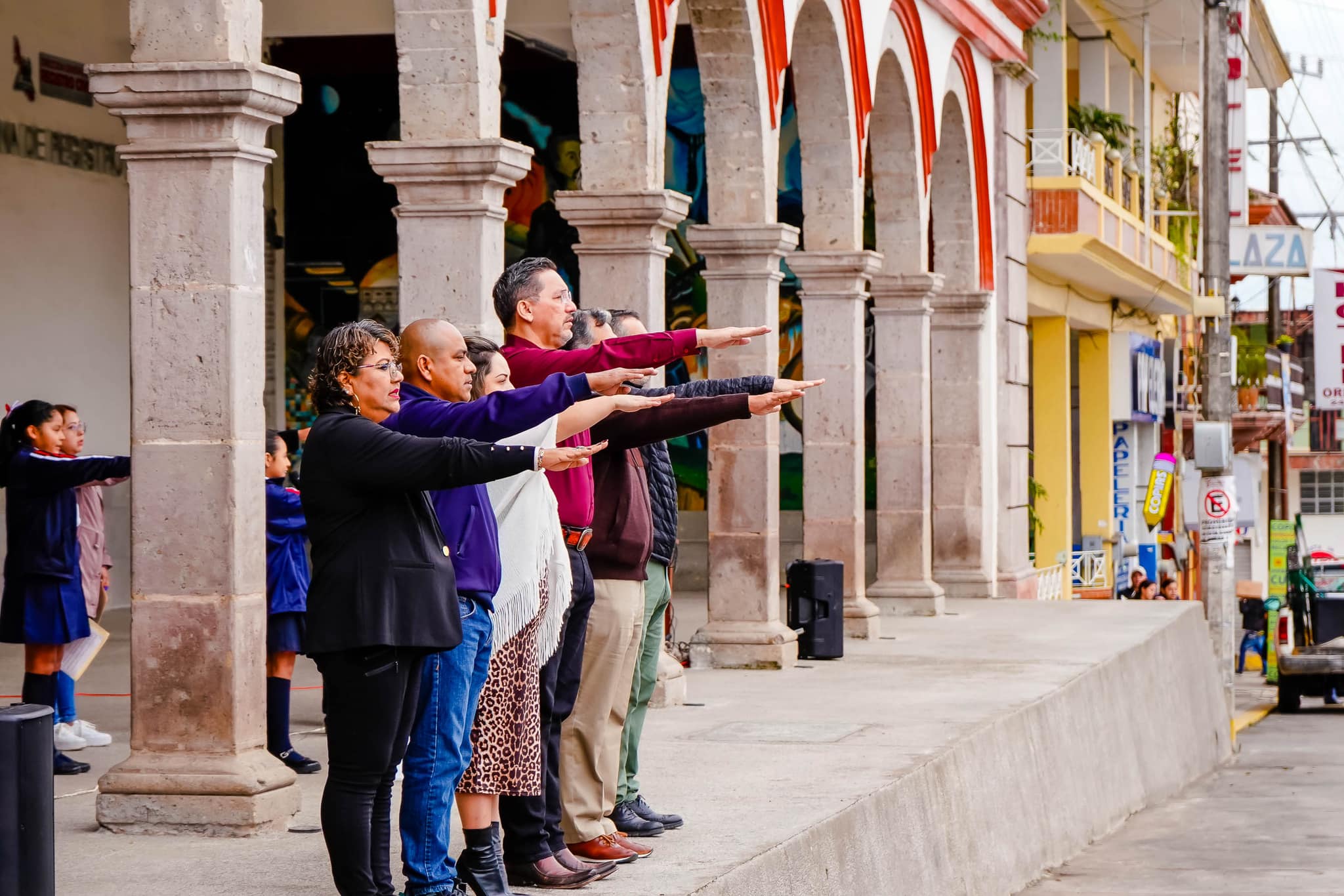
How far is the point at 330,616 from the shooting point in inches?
198

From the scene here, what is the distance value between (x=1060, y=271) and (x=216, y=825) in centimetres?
1888

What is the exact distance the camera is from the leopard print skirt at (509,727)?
5.53m

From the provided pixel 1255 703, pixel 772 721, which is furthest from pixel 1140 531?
pixel 772 721

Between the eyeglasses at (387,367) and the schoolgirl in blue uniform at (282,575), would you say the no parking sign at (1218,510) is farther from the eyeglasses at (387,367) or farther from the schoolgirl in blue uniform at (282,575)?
the eyeglasses at (387,367)

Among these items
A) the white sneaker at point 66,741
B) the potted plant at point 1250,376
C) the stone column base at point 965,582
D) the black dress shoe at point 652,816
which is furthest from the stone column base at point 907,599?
the potted plant at point 1250,376

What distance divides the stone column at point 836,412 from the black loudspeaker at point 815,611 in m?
0.93

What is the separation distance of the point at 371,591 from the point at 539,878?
4.23ft

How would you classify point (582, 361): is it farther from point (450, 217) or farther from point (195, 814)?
point (450, 217)

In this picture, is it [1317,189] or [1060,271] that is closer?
[1060,271]

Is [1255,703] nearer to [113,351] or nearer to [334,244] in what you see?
[334,244]

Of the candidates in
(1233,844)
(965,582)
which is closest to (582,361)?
(1233,844)

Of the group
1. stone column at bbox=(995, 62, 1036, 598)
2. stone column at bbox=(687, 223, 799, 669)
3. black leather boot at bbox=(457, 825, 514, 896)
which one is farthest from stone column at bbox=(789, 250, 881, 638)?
black leather boot at bbox=(457, 825, 514, 896)

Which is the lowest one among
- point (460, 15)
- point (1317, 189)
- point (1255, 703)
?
point (1255, 703)

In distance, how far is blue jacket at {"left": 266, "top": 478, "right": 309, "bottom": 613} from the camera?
8656 mm
